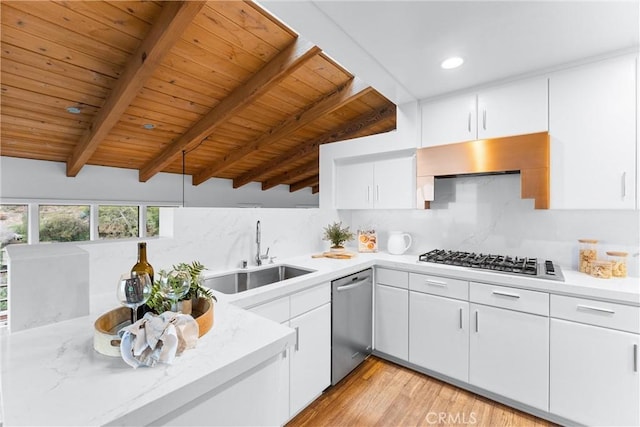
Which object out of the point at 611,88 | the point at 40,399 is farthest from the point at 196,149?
the point at 611,88

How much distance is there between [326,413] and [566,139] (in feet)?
7.95

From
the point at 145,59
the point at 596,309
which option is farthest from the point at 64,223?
the point at 596,309

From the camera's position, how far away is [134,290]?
0.92 m

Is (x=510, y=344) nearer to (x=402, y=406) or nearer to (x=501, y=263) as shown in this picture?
(x=501, y=263)

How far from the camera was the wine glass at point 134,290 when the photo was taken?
0.92 metres

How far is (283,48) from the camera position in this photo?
101 inches

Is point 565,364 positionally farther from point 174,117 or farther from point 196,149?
point 196,149

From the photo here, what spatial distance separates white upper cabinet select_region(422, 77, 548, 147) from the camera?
2006 millimetres

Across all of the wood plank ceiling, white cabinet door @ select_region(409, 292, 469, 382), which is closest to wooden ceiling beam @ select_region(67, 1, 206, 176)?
the wood plank ceiling

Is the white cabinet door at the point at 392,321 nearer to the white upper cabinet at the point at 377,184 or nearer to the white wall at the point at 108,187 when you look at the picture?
the white upper cabinet at the point at 377,184

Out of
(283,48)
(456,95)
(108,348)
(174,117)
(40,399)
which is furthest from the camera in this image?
(174,117)

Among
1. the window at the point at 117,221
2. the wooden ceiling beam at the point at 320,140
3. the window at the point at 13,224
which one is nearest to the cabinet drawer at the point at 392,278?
the wooden ceiling beam at the point at 320,140

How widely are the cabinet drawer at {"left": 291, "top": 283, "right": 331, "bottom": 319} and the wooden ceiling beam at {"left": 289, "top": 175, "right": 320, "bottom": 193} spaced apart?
5.01 m

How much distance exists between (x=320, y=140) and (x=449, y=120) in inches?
98.9
